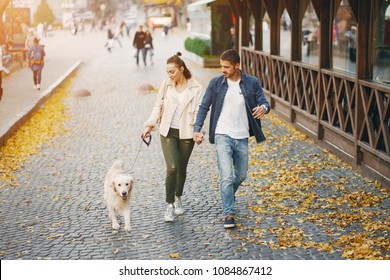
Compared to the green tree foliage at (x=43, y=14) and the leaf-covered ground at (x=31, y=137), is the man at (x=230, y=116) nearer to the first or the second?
the leaf-covered ground at (x=31, y=137)

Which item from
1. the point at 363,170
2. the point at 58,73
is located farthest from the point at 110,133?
the point at 58,73

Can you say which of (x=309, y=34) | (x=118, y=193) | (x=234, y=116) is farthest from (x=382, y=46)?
(x=309, y=34)

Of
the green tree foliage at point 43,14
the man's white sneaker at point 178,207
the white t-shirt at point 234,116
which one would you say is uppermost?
the white t-shirt at point 234,116

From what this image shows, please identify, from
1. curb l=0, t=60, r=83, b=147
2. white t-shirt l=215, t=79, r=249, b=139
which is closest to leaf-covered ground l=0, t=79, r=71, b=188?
curb l=0, t=60, r=83, b=147

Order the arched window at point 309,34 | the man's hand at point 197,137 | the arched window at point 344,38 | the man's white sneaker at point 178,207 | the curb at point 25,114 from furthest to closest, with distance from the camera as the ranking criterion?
the arched window at point 309,34
the curb at point 25,114
the arched window at point 344,38
the man's white sneaker at point 178,207
the man's hand at point 197,137

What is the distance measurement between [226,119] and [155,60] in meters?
31.7

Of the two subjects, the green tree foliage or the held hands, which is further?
the green tree foliage

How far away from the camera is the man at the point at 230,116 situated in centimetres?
829

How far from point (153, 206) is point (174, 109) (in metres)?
1.54

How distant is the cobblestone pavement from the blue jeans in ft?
1.01

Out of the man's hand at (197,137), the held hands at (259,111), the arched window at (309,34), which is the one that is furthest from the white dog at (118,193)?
the arched window at (309,34)

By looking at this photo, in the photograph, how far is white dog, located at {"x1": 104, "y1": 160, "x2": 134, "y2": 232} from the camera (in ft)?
26.7

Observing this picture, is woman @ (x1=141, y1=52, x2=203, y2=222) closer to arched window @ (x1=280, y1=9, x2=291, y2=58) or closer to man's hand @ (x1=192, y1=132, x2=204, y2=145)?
man's hand @ (x1=192, y1=132, x2=204, y2=145)

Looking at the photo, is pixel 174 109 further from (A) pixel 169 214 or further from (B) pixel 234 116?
(A) pixel 169 214
